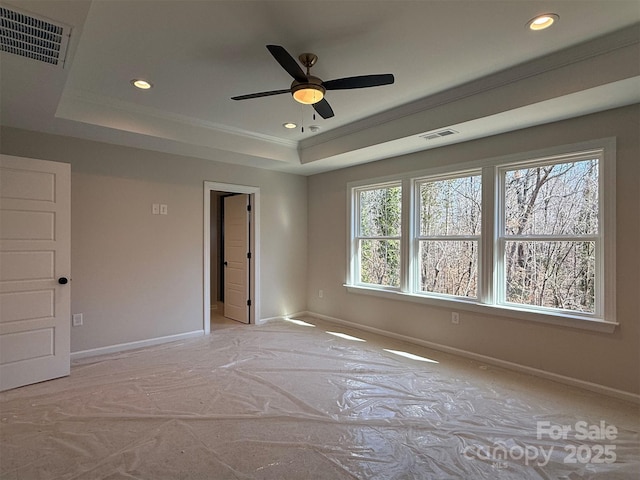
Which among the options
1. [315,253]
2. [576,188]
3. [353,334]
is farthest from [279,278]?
[576,188]

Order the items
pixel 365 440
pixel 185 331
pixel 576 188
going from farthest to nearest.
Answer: pixel 185 331
pixel 576 188
pixel 365 440

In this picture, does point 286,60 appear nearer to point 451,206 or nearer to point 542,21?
point 542,21

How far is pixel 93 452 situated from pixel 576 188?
435cm

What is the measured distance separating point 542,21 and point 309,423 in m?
3.16

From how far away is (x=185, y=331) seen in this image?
4539 mm

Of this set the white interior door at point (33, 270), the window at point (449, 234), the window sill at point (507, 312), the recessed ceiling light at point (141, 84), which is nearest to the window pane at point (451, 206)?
the window at point (449, 234)

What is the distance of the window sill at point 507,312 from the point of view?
9.77 feet

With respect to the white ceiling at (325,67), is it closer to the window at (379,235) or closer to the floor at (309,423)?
the window at (379,235)

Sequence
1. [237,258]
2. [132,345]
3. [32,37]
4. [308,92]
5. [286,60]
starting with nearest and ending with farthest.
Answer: [32,37]
[286,60]
[308,92]
[132,345]
[237,258]

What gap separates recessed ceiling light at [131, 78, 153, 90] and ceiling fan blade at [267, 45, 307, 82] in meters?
1.56

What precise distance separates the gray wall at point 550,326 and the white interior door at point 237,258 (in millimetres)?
1550

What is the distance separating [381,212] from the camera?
4.93 metres

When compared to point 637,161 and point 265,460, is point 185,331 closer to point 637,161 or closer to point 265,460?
point 265,460

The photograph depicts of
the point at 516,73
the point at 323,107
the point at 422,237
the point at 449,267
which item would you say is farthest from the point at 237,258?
the point at 516,73
